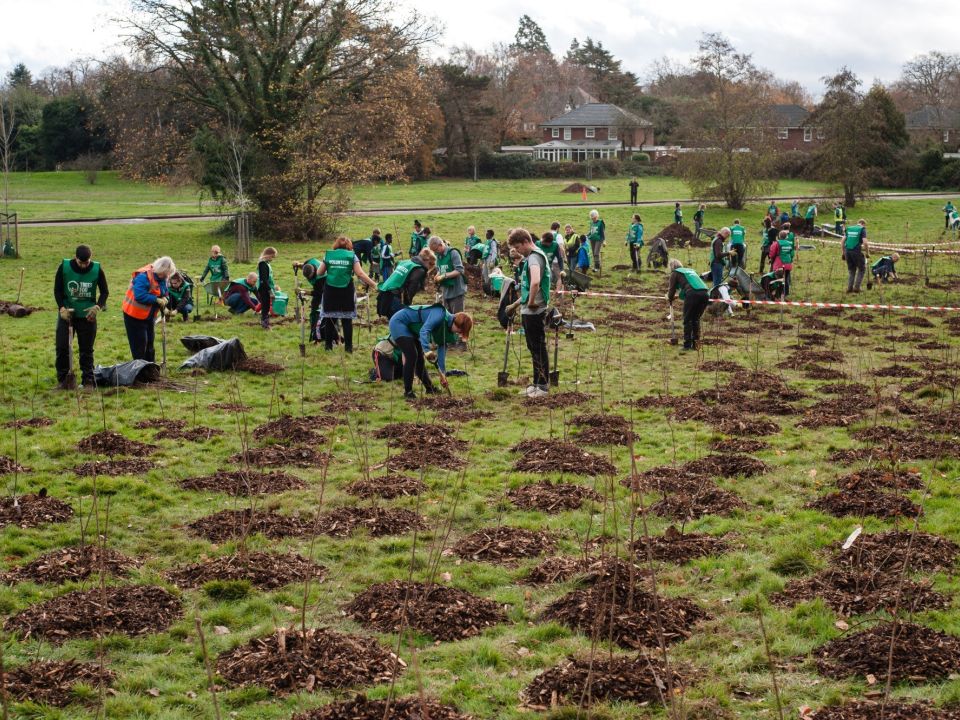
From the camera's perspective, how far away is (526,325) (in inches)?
530

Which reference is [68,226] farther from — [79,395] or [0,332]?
[79,395]

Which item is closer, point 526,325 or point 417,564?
point 417,564

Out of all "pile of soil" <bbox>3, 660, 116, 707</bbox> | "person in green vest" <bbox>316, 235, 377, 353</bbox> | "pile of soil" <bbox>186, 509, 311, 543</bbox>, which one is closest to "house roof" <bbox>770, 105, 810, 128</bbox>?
"person in green vest" <bbox>316, 235, 377, 353</bbox>

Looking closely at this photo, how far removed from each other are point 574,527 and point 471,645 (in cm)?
244

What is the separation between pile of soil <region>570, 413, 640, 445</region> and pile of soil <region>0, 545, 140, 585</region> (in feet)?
17.4

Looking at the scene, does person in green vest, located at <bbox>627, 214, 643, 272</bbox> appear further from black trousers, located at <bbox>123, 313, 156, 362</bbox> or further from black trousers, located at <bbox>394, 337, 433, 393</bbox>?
black trousers, located at <bbox>123, 313, 156, 362</bbox>

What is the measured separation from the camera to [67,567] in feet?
25.0

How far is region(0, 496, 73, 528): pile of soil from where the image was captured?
8688 mm

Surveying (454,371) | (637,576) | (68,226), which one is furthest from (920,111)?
(637,576)

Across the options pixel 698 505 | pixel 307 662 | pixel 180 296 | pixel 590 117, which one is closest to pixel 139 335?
pixel 180 296

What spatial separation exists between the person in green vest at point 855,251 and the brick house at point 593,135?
61.4 metres

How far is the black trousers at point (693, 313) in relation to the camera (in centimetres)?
1747

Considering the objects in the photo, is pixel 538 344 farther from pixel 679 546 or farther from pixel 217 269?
pixel 217 269

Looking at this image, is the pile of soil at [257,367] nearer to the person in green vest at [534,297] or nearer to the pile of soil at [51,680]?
the person in green vest at [534,297]
